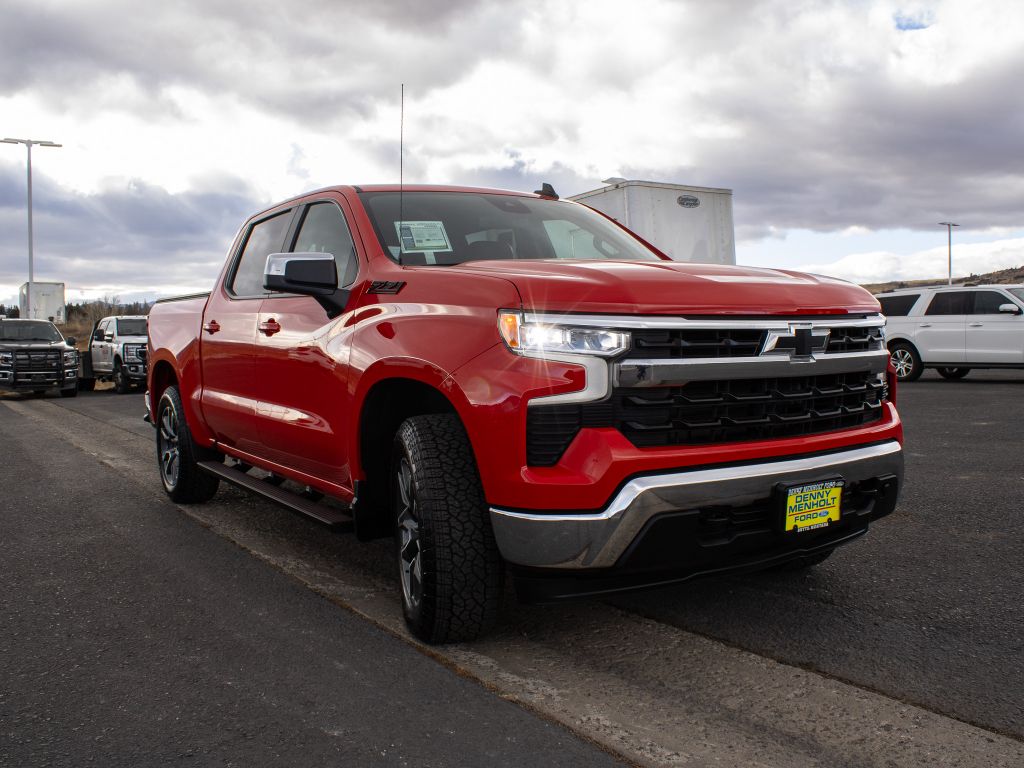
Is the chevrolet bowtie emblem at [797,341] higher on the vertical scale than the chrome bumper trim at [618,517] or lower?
higher

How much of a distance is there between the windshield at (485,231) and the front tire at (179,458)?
253 cm

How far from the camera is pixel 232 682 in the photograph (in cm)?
320

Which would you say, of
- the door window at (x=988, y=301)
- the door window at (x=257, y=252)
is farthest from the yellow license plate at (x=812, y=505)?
the door window at (x=988, y=301)

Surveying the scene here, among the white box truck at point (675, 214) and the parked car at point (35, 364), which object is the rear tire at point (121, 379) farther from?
the white box truck at point (675, 214)

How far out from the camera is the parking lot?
2.72m

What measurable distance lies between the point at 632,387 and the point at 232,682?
169 cm

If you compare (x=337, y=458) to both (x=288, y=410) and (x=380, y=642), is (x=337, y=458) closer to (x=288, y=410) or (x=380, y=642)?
(x=288, y=410)

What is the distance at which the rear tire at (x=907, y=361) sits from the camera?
16781 millimetres

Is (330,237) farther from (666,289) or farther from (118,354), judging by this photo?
(118,354)

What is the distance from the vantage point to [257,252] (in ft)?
18.0

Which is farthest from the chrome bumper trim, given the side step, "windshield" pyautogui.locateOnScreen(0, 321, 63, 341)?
"windshield" pyautogui.locateOnScreen(0, 321, 63, 341)

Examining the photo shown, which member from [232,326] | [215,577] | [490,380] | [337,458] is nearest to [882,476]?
[490,380]

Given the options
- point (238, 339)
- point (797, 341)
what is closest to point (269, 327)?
point (238, 339)

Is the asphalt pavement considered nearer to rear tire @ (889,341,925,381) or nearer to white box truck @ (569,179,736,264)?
white box truck @ (569,179,736,264)
